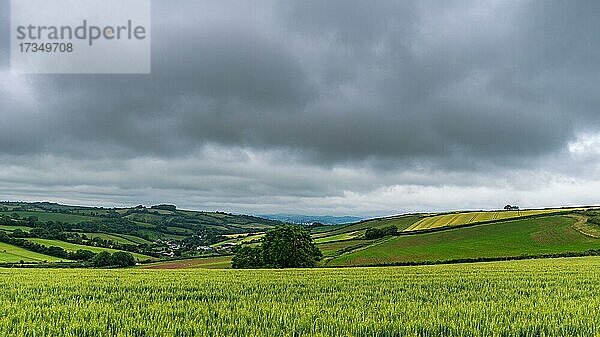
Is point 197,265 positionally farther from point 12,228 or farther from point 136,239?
point 136,239

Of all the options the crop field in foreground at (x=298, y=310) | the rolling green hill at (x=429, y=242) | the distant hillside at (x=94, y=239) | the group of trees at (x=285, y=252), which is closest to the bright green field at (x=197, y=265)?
the rolling green hill at (x=429, y=242)

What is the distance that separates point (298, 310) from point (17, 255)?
88048 millimetres

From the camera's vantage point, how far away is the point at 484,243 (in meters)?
68.7

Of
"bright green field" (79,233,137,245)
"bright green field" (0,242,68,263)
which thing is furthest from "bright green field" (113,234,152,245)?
"bright green field" (0,242,68,263)

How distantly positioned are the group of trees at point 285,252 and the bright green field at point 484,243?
598cm

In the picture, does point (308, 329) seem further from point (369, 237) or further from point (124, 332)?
point (369, 237)

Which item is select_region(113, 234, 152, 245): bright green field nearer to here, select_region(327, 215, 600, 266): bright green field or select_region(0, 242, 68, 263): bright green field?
select_region(0, 242, 68, 263): bright green field

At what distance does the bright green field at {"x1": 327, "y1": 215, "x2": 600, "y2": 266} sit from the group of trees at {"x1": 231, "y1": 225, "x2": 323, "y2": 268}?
598 centimetres

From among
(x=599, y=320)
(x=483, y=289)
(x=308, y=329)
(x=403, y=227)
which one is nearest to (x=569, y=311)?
(x=599, y=320)

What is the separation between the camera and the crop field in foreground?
888cm

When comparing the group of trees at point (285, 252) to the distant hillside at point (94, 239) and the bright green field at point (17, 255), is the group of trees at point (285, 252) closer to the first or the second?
the bright green field at point (17, 255)

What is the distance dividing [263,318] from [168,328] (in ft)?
7.08

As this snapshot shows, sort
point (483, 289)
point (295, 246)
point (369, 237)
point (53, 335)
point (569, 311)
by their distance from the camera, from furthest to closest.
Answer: point (369, 237) < point (295, 246) < point (483, 289) < point (569, 311) < point (53, 335)

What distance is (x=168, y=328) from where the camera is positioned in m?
8.87
